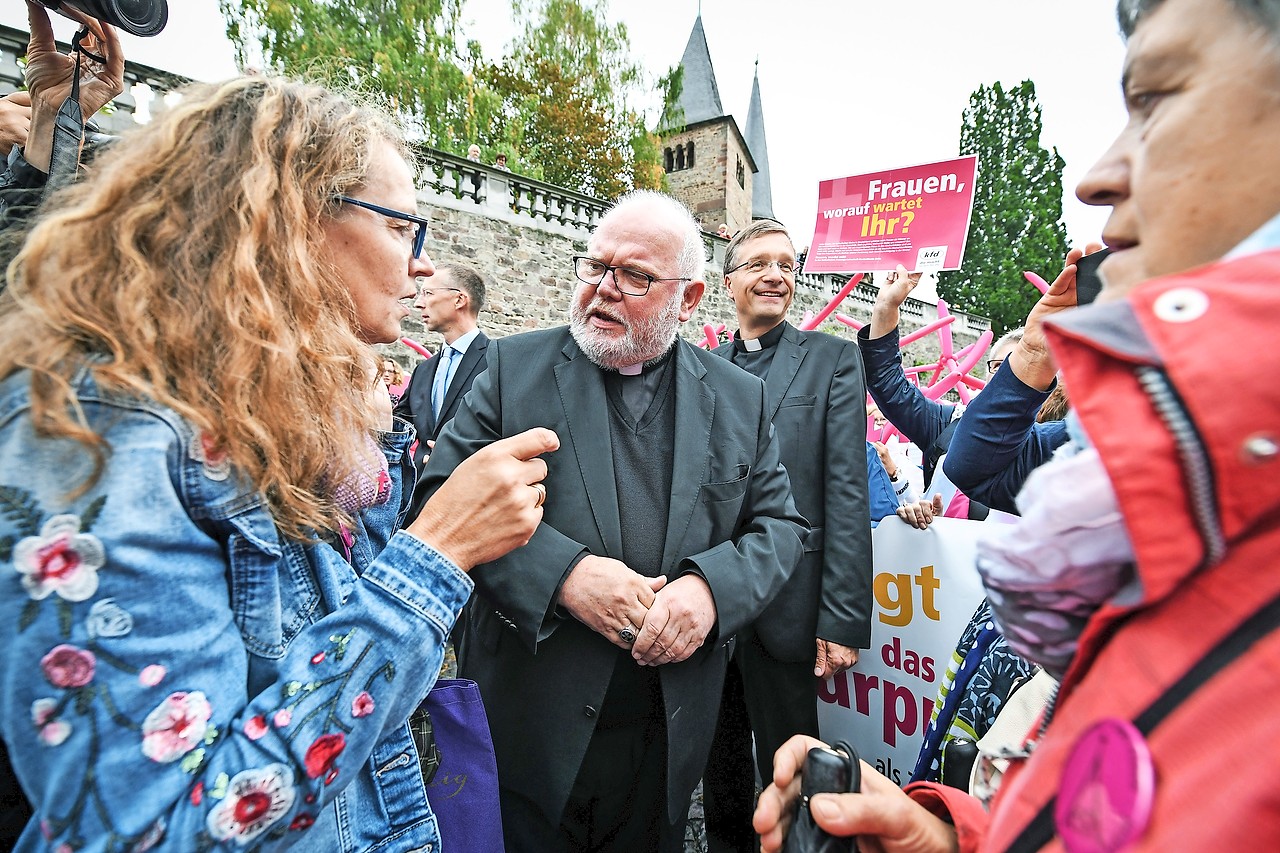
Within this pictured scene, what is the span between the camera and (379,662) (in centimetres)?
91

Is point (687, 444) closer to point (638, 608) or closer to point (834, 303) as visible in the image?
point (638, 608)

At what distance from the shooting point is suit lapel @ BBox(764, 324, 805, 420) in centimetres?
266

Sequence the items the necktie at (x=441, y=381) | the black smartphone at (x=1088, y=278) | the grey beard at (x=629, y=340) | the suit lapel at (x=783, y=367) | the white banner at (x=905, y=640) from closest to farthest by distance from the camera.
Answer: the black smartphone at (x=1088, y=278) < the grey beard at (x=629, y=340) < the white banner at (x=905, y=640) < the suit lapel at (x=783, y=367) < the necktie at (x=441, y=381)

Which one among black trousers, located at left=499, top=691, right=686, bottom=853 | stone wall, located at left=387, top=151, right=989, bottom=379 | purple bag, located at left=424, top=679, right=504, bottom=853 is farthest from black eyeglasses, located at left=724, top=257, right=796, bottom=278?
stone wall, located at left=387, top=151, right=989, bottom=379

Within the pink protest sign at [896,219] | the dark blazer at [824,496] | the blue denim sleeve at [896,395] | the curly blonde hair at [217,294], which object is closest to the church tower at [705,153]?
the pink protest sign at [896,219]

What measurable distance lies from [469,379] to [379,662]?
125 inches

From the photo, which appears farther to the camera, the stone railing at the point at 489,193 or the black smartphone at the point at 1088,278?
the stone railing at the point at 489,193

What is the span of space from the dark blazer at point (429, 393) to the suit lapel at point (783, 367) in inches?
65.0

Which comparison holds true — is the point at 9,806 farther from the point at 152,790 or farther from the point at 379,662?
the point at 379,662

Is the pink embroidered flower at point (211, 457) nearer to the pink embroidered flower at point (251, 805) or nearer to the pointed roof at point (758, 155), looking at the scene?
the pink embroidered flower at point (251, 805)

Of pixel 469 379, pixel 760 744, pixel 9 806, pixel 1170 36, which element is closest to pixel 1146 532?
pixel 1170 36

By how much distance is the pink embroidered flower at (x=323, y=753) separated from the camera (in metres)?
0.84

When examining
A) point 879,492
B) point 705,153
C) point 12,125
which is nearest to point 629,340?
point 879,492

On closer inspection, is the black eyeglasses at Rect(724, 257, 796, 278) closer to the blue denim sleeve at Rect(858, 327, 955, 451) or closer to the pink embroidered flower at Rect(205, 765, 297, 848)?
the blue denim sleeve at Rect(858, 327, 955, 451)
